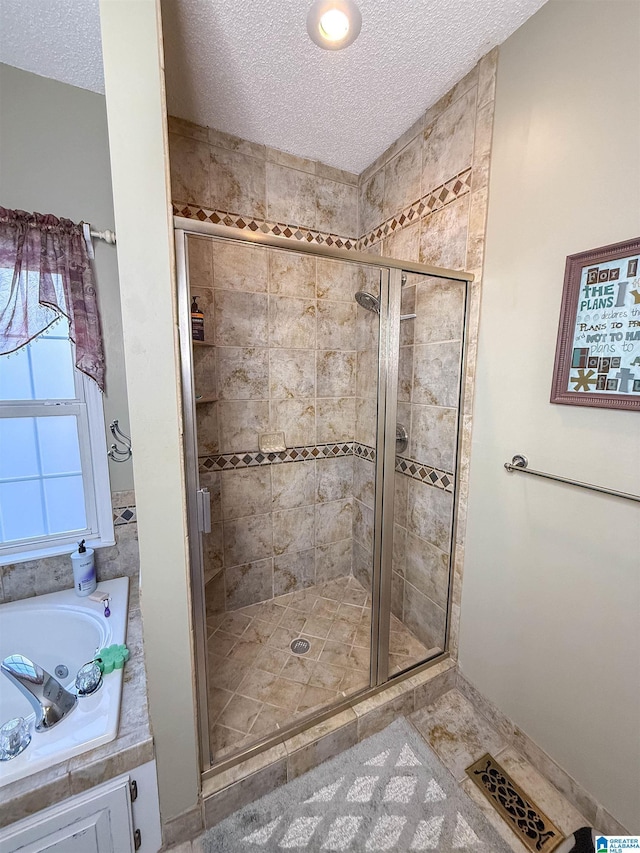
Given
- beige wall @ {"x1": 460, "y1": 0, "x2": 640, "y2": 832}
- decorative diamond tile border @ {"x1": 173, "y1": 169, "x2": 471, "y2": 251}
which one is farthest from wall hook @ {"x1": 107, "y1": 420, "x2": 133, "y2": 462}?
beige wall @ {"x1": 460, "y1": 0, "x2": 640, "y2": 832}

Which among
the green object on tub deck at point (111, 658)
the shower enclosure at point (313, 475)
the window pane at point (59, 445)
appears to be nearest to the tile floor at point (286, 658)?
the shower enclosure at point (313, 475)

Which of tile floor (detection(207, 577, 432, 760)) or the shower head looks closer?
tile floor (detection(207, 577, 432, 760))

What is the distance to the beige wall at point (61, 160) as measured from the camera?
52.7 inches

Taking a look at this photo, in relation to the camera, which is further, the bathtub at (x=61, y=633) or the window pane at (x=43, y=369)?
the window pane at (x=43, y=369)

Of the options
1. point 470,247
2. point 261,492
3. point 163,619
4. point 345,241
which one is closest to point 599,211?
point 470,247

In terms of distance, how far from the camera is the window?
1.51 m

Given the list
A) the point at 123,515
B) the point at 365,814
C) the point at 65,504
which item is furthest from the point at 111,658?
the point at 365,814

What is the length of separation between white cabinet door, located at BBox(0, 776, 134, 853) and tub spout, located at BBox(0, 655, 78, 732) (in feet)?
0.65

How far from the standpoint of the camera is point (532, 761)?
4.06 ft

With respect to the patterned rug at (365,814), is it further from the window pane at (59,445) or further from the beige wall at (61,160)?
the beige wall at (61,160)

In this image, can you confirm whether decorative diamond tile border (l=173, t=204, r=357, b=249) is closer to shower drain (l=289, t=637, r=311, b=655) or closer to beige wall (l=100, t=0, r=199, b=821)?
beige wall (l=100, t=0, r=199, b=821)

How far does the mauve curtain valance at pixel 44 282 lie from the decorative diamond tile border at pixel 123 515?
25.8 inches

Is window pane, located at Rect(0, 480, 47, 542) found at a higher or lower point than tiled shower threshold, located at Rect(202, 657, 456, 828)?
higher

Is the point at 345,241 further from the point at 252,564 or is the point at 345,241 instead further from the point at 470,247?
the point at 252,564
